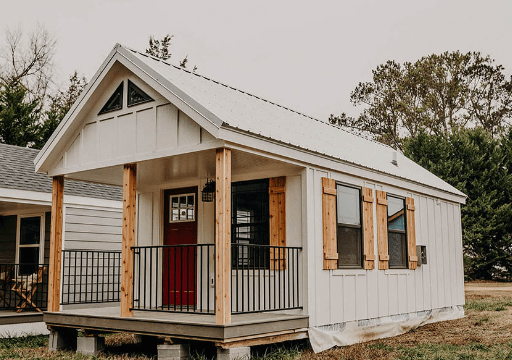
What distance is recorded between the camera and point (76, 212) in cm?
1270

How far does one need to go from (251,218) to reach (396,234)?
323cm

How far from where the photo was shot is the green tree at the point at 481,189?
2219 centimetres

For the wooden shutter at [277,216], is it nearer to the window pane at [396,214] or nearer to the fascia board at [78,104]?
the window pane at [396,214]

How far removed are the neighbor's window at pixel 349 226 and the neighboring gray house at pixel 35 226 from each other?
5.36 metres

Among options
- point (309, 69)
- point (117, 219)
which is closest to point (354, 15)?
point (309, 69)

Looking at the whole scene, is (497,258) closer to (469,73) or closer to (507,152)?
(507,152)

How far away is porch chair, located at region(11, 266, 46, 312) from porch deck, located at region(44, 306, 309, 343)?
2513 mm

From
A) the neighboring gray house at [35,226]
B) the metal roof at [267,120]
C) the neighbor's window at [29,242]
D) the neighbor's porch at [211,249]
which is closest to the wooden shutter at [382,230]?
the metal roof at [267,120]

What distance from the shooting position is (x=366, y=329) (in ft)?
31.3

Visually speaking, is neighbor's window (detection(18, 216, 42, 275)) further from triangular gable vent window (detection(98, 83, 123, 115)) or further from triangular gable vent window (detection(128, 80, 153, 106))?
triangular gable vent window (detection(128, 80, 153, 106))

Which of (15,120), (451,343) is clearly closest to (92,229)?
(451,343)

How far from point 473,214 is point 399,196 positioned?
12.7m

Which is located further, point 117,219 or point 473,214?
point 473,214

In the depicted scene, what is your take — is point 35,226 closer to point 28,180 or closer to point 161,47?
point 28,180
